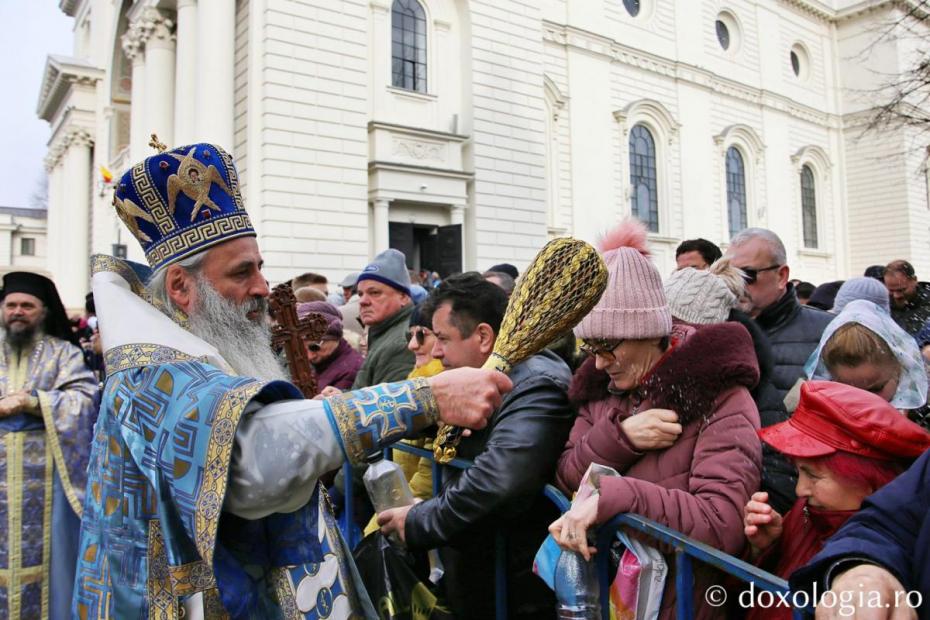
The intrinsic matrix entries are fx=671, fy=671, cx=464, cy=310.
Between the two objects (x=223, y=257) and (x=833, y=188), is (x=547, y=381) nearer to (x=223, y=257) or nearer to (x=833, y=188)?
(x=223, y=257)

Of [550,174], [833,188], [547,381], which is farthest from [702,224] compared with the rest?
[547,381]

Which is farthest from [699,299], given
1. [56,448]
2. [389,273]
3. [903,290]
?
[903,290]

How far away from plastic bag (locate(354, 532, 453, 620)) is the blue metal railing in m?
0.24

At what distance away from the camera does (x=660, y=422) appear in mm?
1937

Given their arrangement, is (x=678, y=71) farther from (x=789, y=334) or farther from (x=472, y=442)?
(x=472, y=442)

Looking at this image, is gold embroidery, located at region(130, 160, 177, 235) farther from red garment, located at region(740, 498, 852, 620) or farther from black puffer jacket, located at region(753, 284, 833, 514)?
black puffer jacket, located at region(753, 284, 833, 514)

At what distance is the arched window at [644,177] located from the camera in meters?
23.3

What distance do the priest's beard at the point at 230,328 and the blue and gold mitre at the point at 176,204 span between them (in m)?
0.12

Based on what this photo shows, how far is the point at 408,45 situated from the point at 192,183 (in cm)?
1626

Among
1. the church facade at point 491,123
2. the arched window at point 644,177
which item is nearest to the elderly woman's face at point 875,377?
the church facade at point 491,123

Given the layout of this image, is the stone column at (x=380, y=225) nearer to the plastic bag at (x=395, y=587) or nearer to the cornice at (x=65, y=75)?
the plastic bag at (x=395, y=587)

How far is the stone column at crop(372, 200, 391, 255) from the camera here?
1551cm

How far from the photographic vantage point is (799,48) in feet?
102

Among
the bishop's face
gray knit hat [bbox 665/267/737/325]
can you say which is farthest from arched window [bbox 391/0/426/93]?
gray knit hat [bbox 665/267/737/325]
